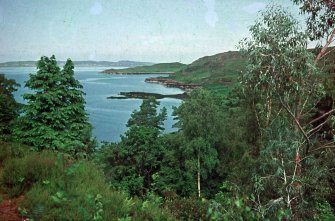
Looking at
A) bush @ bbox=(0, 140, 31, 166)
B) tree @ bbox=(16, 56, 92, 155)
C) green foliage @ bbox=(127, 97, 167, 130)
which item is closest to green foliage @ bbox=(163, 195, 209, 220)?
bush @ bbox=(0, 140, 31, 166)

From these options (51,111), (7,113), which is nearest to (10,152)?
(51,111)

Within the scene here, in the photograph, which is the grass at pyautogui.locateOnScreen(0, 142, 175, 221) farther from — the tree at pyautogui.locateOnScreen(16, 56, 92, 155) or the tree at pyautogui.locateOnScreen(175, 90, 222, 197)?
the tree at pyautogui.locateOnScreen(175, 90, 222, 197)

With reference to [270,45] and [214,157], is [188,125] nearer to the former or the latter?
[214,157]

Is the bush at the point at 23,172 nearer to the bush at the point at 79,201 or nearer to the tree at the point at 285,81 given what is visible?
the bush at the point at 79,201

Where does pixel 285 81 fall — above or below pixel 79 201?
above

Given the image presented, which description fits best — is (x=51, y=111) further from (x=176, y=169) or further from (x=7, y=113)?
(x=176, y=169)

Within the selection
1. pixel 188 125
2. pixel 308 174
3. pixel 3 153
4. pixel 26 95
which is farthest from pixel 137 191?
pixel 3 153

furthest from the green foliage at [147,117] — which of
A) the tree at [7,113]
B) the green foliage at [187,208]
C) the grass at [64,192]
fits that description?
the grass at [64,192]
